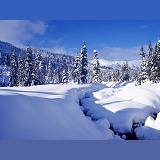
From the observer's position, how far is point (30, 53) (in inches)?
2245

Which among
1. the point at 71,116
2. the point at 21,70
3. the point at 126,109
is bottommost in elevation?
the point at 126,109

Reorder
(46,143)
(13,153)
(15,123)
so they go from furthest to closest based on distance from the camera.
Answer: (15,123) → (46,143) → (13,153)

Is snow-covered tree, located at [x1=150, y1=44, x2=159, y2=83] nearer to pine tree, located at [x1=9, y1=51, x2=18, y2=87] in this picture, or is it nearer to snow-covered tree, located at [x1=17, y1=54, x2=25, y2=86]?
snow-covered tree, located at [x1=17, y1=54, x2=25, y2=86]

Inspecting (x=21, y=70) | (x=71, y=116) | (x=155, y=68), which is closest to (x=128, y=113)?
(x=71, y=116)

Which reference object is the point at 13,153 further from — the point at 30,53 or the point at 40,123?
the point at 30,53

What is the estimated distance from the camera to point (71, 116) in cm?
1600

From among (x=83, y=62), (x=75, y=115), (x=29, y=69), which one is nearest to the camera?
(x=75, y=115)

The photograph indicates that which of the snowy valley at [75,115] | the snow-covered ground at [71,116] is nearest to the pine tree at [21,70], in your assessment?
the snow-covered ground at [71,116]

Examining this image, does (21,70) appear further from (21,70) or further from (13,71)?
(13,71)

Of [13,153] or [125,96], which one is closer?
[13,153]

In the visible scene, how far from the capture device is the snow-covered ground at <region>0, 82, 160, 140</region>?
943 centimetres

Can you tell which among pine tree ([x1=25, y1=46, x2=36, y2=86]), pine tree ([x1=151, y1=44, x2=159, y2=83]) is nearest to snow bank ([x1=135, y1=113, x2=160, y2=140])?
pine tree ([x1=151, y1=44, x2=159, y2=83])

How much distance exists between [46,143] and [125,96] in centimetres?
2502

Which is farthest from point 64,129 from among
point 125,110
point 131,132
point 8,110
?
point 125,110
